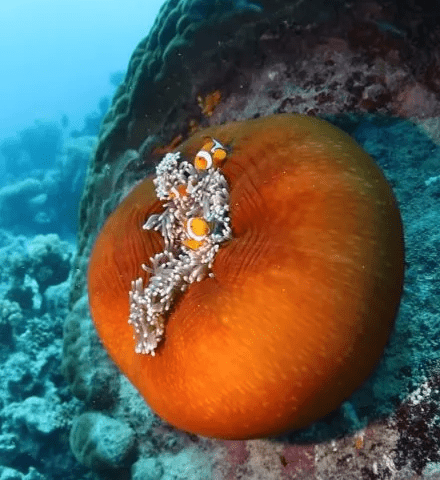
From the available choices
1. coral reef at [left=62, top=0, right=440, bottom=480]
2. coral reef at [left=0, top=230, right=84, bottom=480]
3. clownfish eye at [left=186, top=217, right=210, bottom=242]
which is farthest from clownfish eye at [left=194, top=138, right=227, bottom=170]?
coral reef at [left=0, top=230, right=84, bottom=480]

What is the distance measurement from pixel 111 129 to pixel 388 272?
343 cm

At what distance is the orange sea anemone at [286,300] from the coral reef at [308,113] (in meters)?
0.53

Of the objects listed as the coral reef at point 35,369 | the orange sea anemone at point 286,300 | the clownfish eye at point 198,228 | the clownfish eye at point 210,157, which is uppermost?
the coral reef at point 35,369

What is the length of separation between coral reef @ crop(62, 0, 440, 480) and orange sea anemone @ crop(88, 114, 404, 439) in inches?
20.7

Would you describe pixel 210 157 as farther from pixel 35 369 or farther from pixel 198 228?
pixel 35 369

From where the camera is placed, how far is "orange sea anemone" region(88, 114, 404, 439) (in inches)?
79.6

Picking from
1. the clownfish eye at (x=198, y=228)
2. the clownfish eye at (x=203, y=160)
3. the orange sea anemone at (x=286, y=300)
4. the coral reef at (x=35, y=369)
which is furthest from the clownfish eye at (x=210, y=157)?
the coral reef at (x=35, y=369)

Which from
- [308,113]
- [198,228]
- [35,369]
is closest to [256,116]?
[308,113]

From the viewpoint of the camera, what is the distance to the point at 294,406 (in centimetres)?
210

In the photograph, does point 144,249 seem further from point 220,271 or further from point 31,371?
point 31,371

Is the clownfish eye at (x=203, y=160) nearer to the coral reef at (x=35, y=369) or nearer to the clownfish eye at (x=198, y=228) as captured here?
the clownfish eye at (x=198, y=228)

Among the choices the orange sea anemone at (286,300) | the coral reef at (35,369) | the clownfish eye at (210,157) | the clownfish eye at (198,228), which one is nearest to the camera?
the orange sea anemone at (286,300)

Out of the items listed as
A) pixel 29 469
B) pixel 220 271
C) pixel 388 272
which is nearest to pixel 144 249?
pixel 220 271

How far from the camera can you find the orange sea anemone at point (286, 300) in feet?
6.63
